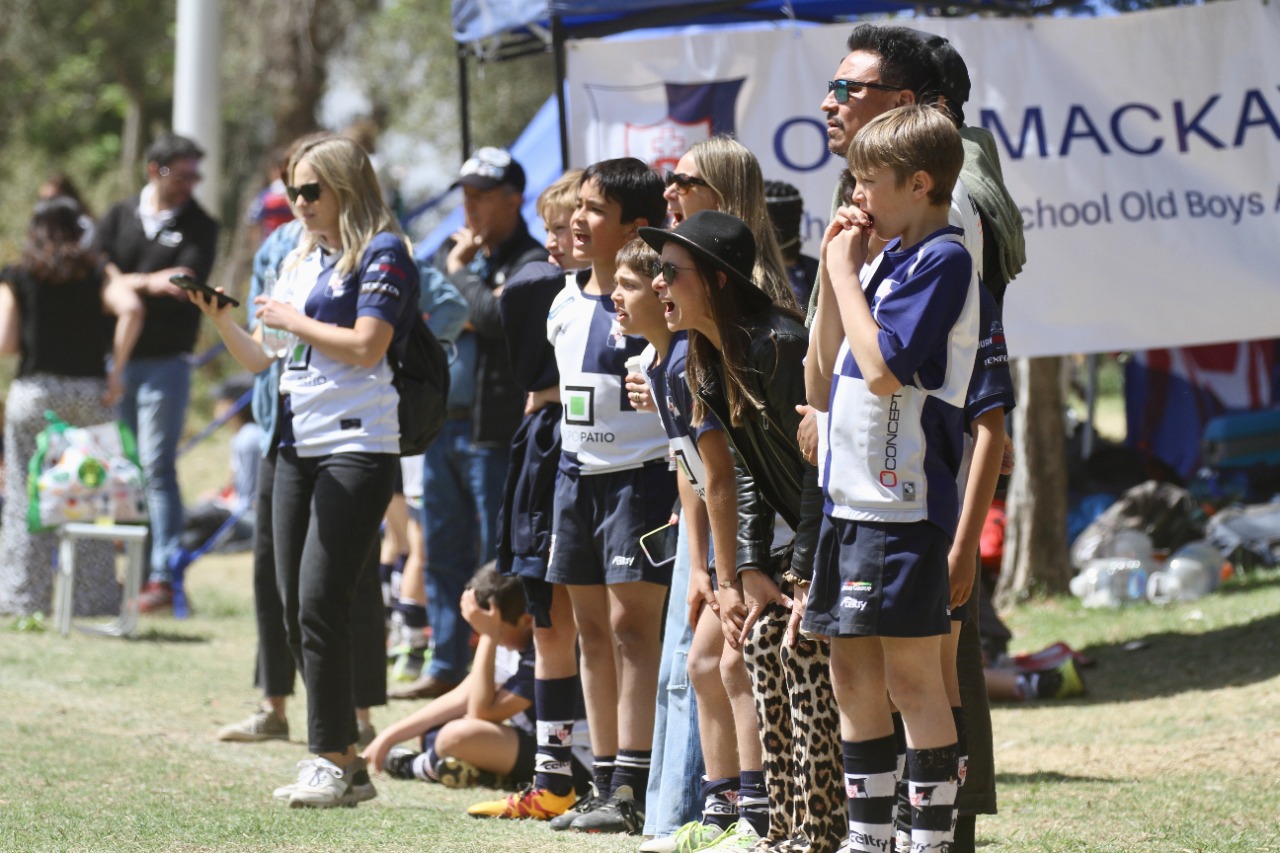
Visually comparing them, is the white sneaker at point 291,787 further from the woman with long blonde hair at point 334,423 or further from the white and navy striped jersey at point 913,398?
the white and navy striped jersey at point 913,398

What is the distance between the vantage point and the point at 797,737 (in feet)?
12.7

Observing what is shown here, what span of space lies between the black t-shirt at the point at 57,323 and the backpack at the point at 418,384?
440cm

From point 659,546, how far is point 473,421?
258cm

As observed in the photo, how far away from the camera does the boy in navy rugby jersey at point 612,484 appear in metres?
4.67

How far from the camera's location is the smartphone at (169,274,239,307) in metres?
5.07

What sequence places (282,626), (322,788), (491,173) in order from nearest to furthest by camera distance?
(322,788) < (282,626) < (491,173)

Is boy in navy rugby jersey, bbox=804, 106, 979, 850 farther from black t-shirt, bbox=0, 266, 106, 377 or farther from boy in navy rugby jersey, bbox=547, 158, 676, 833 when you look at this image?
black t-shirt, bbox=0, 266, 106, 377

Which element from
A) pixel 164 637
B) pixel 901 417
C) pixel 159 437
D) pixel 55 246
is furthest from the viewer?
pixel 159 437

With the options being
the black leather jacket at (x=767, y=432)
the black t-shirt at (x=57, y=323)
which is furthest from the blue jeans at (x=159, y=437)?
the black leather jacket at (x=767, y=432)

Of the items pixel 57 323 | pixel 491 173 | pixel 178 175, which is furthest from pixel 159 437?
pixel 491 173

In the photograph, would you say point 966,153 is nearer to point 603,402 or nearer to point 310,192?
point 603,402

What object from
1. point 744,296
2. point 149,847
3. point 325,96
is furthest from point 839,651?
point 325,96

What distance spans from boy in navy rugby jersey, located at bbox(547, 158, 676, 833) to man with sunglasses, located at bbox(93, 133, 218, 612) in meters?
4.97

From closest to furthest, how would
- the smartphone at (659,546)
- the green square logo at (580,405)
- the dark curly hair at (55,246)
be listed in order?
the smartphone at (659,546) → the green square logo at (580,405) → the dark curly hair at (55,246)
